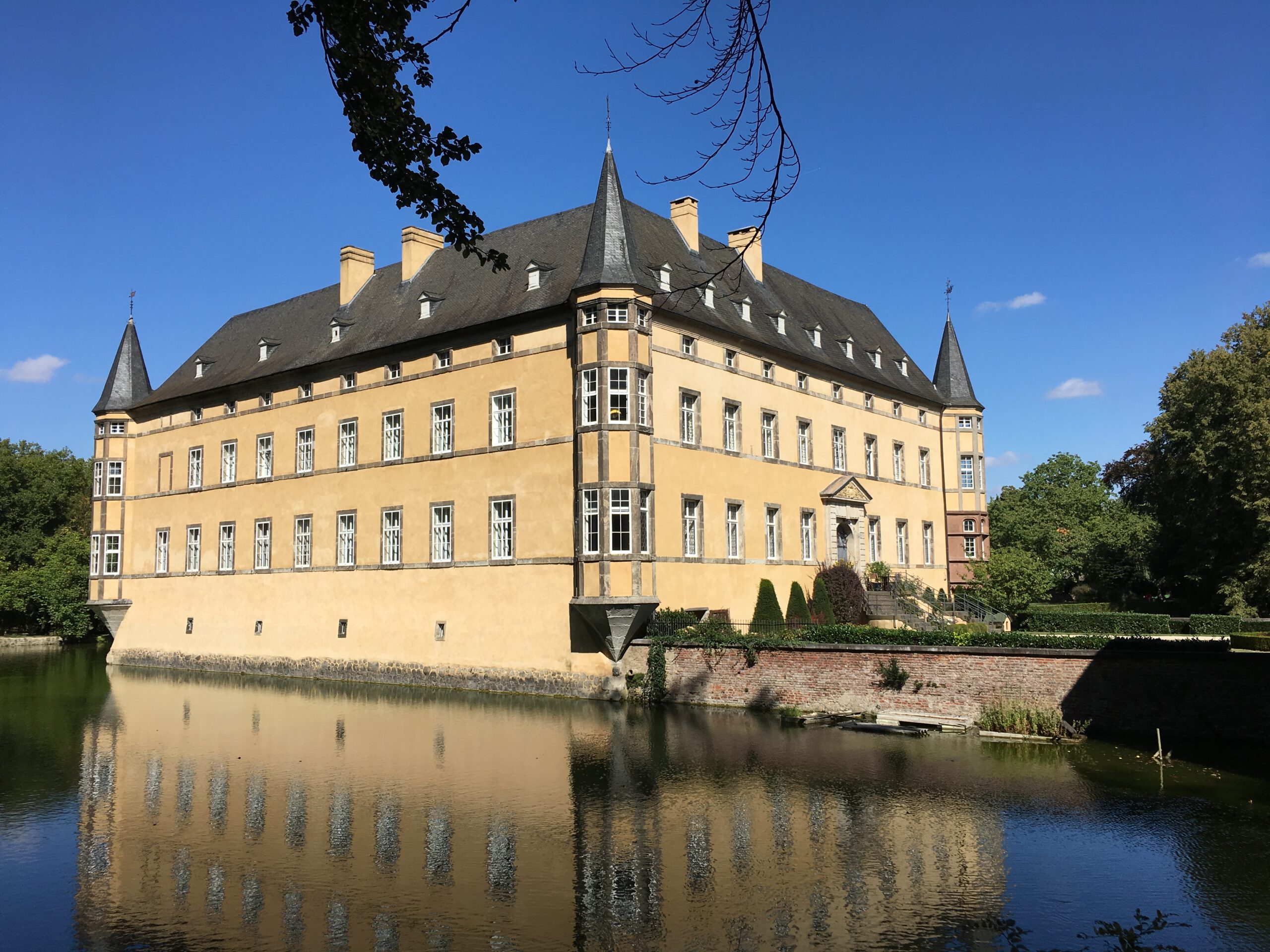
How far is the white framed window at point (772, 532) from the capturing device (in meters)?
29.2

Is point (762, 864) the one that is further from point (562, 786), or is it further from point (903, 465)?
point (903, 465)

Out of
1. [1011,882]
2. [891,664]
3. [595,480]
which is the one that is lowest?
[1011,882]

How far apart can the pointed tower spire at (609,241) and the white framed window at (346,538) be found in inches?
427

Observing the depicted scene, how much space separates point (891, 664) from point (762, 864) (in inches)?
414

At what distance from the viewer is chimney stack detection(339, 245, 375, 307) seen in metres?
34.7

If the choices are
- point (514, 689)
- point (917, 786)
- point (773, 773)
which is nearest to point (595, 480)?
point (514, 689)

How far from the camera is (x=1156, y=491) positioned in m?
44.9

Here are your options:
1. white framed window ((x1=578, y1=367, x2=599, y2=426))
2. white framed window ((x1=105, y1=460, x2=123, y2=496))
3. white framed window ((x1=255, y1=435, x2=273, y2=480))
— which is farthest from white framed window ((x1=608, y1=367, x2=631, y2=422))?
white framed window ((x1=105, y1=460, x2=123, y2=496))

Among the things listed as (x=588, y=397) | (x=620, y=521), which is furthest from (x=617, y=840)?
(x=588, y=397)

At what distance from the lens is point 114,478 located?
129 ft

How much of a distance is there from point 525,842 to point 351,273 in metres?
27.5

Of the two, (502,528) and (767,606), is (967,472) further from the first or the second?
A: (502,528)

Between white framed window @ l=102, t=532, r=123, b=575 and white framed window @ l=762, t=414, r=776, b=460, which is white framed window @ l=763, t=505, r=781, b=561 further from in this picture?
white framed window @ l=102, t=532, r=123, b=575

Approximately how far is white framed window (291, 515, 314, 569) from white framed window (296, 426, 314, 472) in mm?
1561
